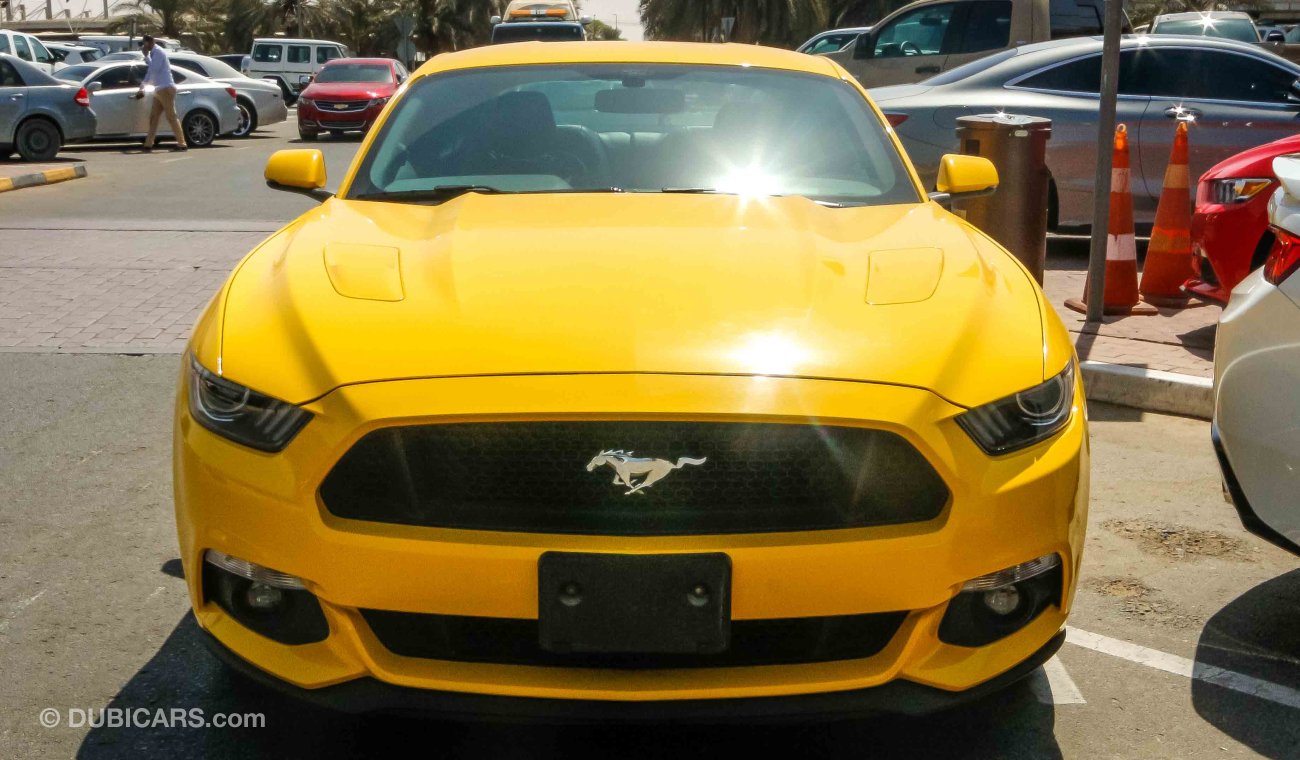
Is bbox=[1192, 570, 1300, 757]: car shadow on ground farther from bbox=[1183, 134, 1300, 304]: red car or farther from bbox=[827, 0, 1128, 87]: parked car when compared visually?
bbox=[827, 0, 1128, 87]: parked car

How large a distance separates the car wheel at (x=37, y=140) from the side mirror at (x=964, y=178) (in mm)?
17523

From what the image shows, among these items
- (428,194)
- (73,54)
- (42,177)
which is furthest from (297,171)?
(73,54)

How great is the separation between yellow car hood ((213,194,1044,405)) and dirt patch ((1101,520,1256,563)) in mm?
1396

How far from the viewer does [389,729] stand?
3.17m

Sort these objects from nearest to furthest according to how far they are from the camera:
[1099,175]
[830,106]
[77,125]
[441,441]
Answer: [441,441] < [830,106] < [1099,175] < [77,125]

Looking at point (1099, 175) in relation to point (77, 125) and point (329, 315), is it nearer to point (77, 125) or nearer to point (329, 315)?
point (329, 315)

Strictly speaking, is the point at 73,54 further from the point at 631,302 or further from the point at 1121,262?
the point at 631,302

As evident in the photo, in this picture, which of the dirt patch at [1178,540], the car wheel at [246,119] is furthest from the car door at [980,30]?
the car wheel at [246,119]

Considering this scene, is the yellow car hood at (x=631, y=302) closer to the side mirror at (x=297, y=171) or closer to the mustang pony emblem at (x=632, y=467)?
the mustang pony emblem at (x=632, y=467)

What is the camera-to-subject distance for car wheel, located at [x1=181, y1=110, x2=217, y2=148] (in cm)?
2338

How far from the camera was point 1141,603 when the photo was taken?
13.3 feet

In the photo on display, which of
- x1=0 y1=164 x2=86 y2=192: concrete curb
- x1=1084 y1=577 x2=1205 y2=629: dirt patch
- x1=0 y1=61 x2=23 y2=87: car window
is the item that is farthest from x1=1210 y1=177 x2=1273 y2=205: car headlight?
x1=0 y1=61 x2=23 y2=87: car window

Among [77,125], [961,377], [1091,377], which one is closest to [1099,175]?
[1091,377]

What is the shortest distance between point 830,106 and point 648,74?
57 centimetres
